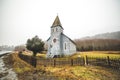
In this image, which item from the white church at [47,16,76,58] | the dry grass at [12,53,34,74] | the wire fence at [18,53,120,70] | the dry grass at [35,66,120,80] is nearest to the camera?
the dry grass at [35,66,120,80]

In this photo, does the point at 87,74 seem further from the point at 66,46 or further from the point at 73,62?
the point at 66,46

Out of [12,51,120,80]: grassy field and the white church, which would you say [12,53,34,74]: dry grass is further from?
the white church

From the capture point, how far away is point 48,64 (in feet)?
56.9

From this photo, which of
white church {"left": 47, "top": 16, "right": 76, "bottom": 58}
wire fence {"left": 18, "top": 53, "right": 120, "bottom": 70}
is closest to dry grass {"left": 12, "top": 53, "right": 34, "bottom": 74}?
wire fence {"left": 18, "top": 53, "right": 120, "bottom": 70}

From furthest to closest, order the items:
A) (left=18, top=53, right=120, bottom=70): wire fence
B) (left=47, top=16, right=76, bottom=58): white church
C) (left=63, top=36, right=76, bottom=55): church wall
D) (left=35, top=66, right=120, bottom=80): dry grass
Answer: (left=63, top=36, right=76, bottom=55): church wall < (left=47, top=16, right=76, bottom=58): white church < (left=18, top=53, right=120, bottom=70): wire fence < (left=35, top=66, right=120, bottom=80): dry grass

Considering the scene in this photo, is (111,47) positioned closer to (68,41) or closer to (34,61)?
(68,41)

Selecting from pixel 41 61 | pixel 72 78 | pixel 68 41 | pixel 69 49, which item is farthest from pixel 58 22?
pixel 72 78

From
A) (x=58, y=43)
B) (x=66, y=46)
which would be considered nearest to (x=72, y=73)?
(x=58, y=43)

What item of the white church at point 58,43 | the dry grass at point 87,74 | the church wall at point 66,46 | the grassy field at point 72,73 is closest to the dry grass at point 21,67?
the grassy field at point 72,73

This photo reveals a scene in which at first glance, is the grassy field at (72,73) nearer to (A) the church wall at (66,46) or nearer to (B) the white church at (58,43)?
(B) the white church at (58,43)

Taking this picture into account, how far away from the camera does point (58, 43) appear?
32.4 metres

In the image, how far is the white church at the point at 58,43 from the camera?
3228 cm

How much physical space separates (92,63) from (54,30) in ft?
66.6

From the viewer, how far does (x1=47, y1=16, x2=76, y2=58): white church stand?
32.3 meters
